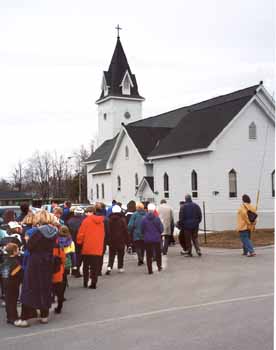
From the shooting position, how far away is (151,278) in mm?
12805

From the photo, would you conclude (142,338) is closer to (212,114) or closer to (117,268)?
(117,268)

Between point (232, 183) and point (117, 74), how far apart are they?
34.0 metres

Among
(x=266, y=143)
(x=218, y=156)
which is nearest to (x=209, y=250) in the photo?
(x=218, y=156)

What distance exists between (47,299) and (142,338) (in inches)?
74.0

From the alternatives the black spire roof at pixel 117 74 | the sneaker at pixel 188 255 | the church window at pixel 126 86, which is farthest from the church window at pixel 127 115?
the sneaker at pixel 188 255

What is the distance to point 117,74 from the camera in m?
64.6

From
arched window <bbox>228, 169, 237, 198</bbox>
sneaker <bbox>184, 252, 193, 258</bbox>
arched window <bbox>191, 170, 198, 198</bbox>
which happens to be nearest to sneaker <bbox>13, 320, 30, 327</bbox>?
sneaker <bbox>184, 252, 193, 258</bbox>

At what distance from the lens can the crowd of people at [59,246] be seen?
27.3ft

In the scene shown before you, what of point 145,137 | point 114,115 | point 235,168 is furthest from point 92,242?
point 114,115

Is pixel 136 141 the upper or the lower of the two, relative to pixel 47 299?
upper

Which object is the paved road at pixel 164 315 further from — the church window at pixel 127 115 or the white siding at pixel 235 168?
the church window at pixel 127 115

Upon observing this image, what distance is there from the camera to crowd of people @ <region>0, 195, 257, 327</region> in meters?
8.32

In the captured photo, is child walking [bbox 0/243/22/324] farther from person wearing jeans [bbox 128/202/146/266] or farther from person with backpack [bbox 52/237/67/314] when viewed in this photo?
person wearing jeans [bbox 128/202/146/266]

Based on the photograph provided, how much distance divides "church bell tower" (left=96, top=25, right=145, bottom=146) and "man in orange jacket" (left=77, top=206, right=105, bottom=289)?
1989 inches
